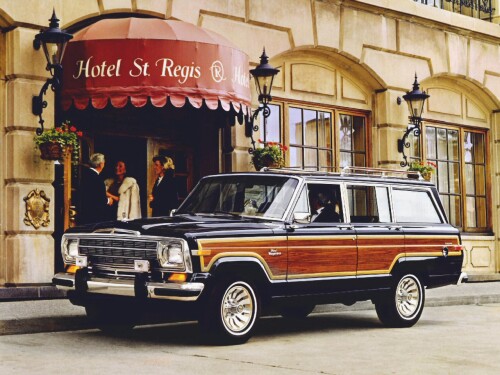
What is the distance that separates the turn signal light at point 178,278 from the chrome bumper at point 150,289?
0.20ft

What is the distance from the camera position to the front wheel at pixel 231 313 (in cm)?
853

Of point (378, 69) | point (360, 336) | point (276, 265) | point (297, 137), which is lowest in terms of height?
point (360, 336)

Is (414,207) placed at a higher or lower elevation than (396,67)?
lower

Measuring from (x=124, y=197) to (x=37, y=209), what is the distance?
1910 millimetres

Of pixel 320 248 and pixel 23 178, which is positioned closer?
pixel 320 248

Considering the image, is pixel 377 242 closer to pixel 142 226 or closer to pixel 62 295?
pixel 142 226

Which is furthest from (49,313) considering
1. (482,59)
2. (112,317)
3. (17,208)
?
(482,59)

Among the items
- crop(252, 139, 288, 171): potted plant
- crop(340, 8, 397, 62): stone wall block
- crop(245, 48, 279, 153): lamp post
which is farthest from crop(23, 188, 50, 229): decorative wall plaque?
crop(340, 8, 397, 62): stone wall block

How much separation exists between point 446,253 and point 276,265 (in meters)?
3.22

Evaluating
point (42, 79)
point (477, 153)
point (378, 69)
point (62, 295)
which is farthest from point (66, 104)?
point (477, 153)

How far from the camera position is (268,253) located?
9133 millimetres

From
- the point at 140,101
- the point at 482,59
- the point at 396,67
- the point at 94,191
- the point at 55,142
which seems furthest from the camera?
the point at 482,59

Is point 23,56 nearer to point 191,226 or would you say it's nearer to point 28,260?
point 28,260

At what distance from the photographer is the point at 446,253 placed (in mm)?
11508
